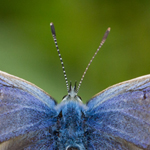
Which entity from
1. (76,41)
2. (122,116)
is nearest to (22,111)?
(122,116)

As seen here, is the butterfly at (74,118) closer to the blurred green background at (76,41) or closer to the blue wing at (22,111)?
the blue wing at (22,111)

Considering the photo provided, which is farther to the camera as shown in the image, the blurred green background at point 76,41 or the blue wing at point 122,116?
the blurred green background at point 76,41

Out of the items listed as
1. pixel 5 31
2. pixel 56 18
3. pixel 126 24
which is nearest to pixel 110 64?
pixel 126 24

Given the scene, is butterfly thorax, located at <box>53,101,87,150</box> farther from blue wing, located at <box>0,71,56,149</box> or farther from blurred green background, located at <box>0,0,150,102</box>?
blurred green background, located at <box>0,0,150,102</box>

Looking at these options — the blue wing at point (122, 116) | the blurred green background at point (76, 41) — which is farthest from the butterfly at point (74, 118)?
the blurred green background at point (76, 41)

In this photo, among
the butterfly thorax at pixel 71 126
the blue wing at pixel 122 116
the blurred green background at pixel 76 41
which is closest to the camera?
the blue wing at pixel 122 116

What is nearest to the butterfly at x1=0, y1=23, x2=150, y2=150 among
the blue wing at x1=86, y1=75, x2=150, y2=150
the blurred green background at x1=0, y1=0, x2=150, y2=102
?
the blue wing at x1=86, y1=75, x2=150, y2=150

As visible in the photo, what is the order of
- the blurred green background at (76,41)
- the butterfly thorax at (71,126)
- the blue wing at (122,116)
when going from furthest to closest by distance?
the blurred green background at (76,41), the butterfly thorax at (71,126), the blue wing at (122,116)

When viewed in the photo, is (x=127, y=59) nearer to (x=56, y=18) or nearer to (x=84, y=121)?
(x=56, y=18)
